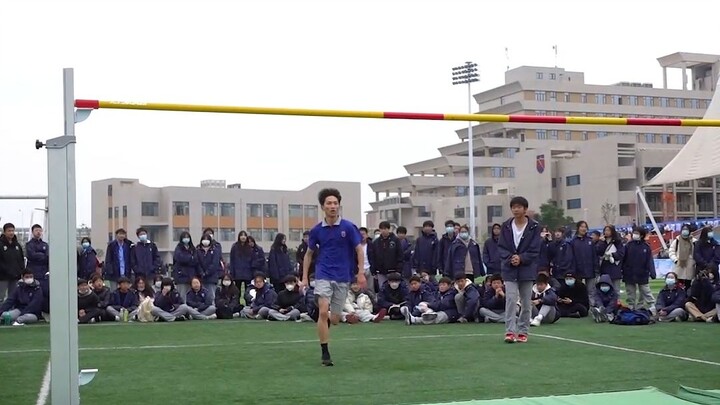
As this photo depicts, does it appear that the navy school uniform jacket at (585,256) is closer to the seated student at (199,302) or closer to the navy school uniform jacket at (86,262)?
the seated student at (199,302)

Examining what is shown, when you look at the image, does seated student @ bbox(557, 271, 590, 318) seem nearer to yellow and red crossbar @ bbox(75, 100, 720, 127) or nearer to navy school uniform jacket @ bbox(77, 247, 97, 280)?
yellow and red crossbar @ bbox(75, 100, 720, 127)

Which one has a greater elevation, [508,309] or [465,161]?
[465,161]

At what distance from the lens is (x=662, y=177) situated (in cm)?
2127

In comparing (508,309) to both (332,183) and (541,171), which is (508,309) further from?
(541,171)

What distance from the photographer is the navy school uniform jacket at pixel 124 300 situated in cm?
1602

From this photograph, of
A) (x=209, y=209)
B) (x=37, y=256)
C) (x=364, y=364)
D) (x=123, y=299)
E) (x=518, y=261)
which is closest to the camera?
(x=364, y=364)

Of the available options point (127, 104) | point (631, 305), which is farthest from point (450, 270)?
point (127, 104)

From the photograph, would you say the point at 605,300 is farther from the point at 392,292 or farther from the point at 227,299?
the point at 227,299

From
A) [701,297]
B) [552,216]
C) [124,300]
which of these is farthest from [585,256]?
[552,216]

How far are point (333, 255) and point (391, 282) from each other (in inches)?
260

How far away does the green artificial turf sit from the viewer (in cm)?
721

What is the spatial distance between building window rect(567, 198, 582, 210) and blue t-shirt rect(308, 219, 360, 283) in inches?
2922

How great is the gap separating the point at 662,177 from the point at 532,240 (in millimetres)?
11575

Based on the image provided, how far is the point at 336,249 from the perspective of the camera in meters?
9.23
